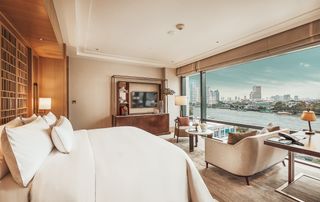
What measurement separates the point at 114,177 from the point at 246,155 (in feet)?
6.18

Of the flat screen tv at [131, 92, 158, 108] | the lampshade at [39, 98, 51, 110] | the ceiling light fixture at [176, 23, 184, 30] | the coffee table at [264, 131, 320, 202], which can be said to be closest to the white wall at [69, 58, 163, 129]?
the flat screen tv at [131, 92, 158, 108]

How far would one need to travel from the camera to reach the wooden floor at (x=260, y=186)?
6.72ft

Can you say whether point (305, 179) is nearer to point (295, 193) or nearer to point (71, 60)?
point (295, 193)

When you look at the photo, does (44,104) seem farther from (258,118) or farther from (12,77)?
(258,118)

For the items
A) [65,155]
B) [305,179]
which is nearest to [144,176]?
[65,155]

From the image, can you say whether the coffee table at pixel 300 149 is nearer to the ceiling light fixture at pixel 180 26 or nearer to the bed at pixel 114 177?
the bed at pixel 114 177

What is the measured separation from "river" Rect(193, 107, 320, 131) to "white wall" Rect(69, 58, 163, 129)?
352cm

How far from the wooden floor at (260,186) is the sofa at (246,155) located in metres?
0.16

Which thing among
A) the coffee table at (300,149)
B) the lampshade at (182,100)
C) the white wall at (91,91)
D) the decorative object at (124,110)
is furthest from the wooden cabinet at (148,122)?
the coffee table at (300,149)

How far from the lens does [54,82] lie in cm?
409

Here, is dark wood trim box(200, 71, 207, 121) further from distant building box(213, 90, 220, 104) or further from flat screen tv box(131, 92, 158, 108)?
flat screen tv box(131, 92, 158, 108)

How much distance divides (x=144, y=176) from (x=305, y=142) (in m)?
2.22

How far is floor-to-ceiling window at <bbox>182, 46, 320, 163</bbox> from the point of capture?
3176 mm

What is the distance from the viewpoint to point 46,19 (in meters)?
2.26
